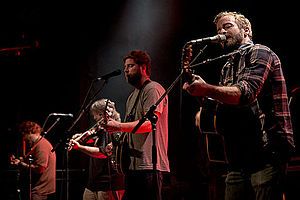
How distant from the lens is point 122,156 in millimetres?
4316

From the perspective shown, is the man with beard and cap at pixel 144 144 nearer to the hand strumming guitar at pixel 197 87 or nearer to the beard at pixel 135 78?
the beard at pixel 135 78

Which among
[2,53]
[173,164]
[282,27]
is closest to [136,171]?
[173,164]

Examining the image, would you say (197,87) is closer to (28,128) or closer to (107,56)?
(107,56)

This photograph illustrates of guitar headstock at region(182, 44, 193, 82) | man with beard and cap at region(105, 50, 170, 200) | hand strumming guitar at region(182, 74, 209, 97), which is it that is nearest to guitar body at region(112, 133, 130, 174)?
man with beard and cap at region(105, 50, 170, 200)

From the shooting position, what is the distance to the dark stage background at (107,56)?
252 inches

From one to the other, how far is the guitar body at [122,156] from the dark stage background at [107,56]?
66.6 inches

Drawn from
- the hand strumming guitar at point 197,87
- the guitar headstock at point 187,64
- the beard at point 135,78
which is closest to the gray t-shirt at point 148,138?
the beard at point 135,78

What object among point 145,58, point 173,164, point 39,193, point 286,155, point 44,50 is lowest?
point 39,193

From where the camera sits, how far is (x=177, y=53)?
7.11 metres

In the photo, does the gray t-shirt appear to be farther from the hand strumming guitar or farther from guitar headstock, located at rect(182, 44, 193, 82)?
the hand strumming guitar

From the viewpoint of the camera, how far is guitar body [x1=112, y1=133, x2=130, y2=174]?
4305mm

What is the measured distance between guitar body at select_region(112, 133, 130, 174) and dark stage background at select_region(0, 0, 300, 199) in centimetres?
169

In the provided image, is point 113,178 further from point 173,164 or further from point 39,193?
point 39,193

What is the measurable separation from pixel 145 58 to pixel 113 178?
4.70ft
